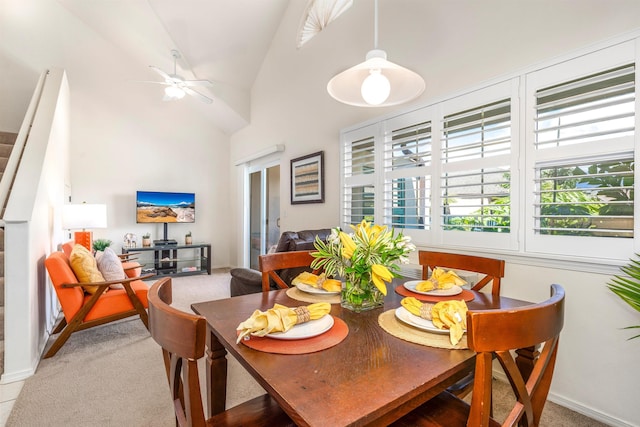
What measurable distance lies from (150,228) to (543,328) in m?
6.05

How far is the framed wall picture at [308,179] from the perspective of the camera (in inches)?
152

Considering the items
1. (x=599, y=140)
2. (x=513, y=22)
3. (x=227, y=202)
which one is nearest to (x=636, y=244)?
(x=599, y=140)

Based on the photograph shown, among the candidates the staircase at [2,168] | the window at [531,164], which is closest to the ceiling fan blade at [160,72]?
the staircase at [2,168]

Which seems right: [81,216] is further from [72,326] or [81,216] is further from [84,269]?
[72,326]

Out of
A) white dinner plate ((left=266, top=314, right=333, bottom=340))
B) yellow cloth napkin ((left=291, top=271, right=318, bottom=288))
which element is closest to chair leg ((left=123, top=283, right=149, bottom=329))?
yellow cloth napkin ((left=291, top=271, right=318, bottom=288))

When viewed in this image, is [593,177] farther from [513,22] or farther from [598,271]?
[513,22]

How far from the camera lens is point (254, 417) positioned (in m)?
1.04

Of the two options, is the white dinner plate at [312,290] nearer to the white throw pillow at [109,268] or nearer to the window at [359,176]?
the window at [359,176]

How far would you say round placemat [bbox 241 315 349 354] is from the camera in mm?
889

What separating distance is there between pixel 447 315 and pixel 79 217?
13.4 feet

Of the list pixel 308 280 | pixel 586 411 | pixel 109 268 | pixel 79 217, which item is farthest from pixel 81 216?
pixel 586 411

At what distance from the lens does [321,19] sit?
1508mm

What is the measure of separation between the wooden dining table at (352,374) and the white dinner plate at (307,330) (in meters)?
0.08

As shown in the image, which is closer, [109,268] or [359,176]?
[109,268]
